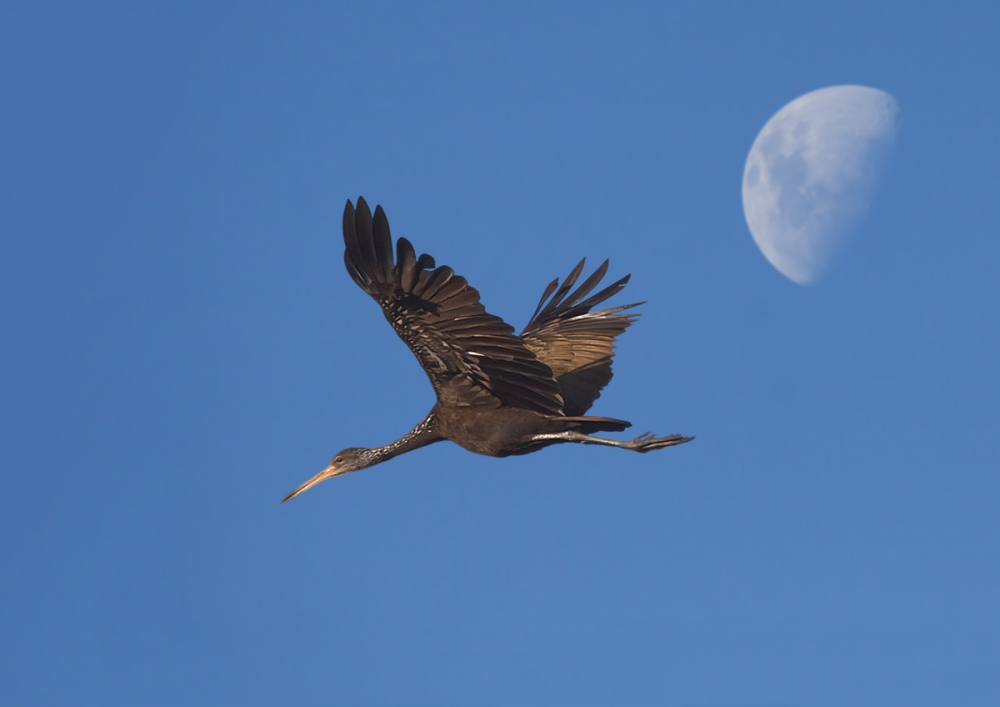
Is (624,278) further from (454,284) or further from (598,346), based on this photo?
(454,284)

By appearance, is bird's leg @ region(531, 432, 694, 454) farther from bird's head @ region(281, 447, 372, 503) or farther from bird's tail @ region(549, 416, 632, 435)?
bird's head @ region(281, 447, 372, 503)

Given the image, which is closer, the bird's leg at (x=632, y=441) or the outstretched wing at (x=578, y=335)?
the bird's leg at (x=632, y=441)

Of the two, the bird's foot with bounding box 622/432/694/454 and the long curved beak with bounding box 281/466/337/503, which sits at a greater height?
the long curved beak with bounding box 281/466/337/503

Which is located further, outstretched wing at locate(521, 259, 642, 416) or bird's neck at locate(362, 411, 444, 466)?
outstretched wing at locate(521, 259, 642, 416)

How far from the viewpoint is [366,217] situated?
11258 mm

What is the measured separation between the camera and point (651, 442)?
12.4m

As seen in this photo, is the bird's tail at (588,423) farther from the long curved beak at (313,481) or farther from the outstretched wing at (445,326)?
the long curved beak at (313,481)

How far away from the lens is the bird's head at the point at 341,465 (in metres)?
14.6

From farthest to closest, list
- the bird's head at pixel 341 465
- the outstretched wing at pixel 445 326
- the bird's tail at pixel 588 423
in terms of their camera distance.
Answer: the bird's head at pixel 341 465
the bird's tail at pixel 588 423
the outstretched wing at pixel 445 326

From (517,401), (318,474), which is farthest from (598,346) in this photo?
(318,474)

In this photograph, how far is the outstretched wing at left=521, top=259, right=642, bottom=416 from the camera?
49.5 feet

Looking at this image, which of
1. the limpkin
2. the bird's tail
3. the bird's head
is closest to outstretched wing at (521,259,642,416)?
the limpkin

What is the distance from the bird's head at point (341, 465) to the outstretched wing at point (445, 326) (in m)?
1.94

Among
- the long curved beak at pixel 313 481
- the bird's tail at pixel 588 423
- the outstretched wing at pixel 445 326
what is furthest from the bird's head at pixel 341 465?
the bird's tail at pixel 588 423
